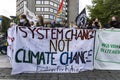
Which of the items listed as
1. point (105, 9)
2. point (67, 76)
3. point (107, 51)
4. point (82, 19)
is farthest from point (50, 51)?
point (105, 9)

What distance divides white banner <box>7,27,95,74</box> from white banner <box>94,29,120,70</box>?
17.2 inches

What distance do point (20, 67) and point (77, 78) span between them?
1.74 metres

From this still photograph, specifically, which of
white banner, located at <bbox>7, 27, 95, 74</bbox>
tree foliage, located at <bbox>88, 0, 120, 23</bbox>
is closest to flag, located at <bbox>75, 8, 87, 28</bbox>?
white banner, located at <bbox>7, 27, 95, 74</bbox>

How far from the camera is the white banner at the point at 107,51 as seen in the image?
12641 millimetres

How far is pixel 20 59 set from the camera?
38.3 ft

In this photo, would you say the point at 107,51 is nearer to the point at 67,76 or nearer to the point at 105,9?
the point at 67,76

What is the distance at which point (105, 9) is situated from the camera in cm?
6022

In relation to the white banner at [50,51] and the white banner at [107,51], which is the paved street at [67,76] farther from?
the white banner at [107,51]

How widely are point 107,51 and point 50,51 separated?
1941 millimetres

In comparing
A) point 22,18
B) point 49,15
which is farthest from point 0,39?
point 49,15

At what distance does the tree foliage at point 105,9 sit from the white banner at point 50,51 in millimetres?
43408

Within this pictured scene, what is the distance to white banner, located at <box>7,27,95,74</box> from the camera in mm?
11757

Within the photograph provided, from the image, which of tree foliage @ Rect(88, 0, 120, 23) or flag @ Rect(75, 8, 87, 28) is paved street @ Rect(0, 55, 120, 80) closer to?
flag @ Rect(75, 8, 87, 28)

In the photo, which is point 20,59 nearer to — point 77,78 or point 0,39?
point 77,78
